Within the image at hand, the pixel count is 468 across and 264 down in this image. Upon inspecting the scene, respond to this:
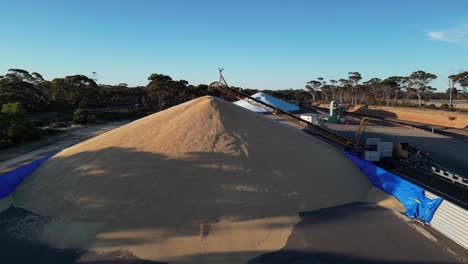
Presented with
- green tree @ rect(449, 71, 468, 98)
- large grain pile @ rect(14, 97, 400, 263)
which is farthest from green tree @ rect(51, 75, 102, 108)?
green tree @ rect(449, 71, 468, 98)

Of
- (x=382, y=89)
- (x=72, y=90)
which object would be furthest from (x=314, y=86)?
(x=72, y=90)

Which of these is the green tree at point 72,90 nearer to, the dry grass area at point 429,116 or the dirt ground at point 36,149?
the dirt ground at point 36,149

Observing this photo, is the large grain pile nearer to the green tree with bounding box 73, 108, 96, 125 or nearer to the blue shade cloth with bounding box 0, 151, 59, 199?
the blue shade cloth with bounding box 0, 151, 59, 199

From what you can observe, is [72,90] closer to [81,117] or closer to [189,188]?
[81,117]

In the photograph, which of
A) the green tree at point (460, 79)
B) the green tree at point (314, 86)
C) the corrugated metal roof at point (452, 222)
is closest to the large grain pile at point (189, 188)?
the corrugated metal roof at point (452, 222)

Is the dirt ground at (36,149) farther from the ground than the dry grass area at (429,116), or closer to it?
closer to it
